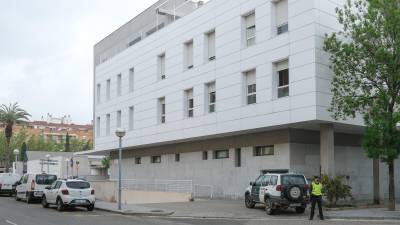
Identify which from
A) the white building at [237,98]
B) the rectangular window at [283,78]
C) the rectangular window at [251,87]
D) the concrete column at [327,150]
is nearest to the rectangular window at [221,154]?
the white building at [237,98]

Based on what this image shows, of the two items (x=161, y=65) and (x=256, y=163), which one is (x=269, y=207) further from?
(x=161, y=65)

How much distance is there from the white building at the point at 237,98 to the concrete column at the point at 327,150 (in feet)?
0.18

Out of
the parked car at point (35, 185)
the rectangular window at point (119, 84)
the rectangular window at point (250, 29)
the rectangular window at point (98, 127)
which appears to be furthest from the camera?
the rectangular window at point (98, 127)

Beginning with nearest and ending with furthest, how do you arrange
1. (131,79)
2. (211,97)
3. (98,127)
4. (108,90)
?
(211,97), (131,79), (108,90), (98,127)

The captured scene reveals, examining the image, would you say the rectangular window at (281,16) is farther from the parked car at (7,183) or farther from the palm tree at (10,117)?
the palm tree at (10,117)

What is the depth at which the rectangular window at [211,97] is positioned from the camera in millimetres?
37062

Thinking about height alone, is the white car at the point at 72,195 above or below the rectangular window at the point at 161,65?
below

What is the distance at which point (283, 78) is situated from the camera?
102 feet

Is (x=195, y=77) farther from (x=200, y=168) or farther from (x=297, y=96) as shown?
(x=297, y=96)

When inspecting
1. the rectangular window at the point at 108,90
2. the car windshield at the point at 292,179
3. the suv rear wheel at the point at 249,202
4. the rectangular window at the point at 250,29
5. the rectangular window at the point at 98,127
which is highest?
the rectangular window at the point at 250,29

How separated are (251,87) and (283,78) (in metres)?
2.93

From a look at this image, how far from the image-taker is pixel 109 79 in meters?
53.1

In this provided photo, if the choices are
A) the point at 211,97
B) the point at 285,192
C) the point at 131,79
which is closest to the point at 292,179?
the point at 285,192

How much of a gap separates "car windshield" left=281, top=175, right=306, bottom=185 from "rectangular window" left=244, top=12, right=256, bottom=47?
11.6 m
